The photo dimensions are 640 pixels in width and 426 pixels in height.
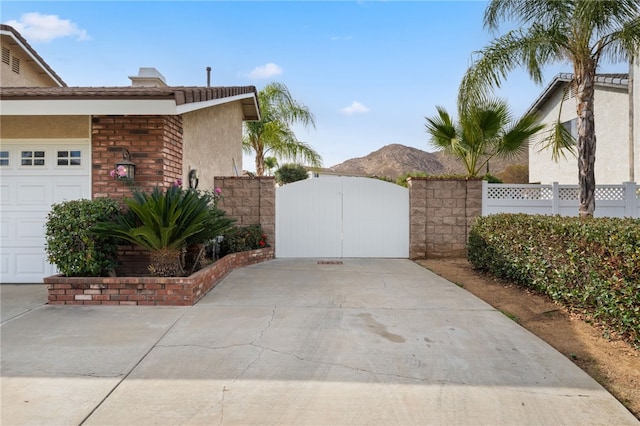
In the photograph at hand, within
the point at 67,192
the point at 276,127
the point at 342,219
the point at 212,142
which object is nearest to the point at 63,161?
the point at 67,192

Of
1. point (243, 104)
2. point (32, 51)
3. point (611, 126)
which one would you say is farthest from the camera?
point (611, 126)

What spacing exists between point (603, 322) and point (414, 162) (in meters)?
53.7

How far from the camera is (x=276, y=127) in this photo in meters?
19.1

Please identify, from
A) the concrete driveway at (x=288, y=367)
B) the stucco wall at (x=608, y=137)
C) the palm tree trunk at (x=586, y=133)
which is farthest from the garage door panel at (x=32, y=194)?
the stucco wall at (x=608, y=137)

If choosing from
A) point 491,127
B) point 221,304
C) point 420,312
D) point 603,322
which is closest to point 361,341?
point 420,312

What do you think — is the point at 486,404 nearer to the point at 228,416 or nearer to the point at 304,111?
the point at 228,416

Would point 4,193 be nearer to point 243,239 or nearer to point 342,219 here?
point 243,239

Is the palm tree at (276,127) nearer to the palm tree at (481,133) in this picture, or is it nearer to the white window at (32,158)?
the palm tree at (481,133)

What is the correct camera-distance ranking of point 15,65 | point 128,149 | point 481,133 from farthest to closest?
1. point 15,65
2. point 481,133
3. point 128,149

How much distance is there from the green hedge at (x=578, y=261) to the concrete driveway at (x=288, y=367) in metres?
0.95

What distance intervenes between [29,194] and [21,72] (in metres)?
9.08

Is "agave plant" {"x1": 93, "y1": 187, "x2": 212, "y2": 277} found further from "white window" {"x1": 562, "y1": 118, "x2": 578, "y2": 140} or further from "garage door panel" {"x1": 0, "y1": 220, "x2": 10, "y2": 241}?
"white window" {"x1": 562, "y1": 118, "x2": 578, "y2": 140}

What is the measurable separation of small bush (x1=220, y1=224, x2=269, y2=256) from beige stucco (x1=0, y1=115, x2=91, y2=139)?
11.0 feet

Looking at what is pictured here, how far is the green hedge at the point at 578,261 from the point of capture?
14.0 feet
